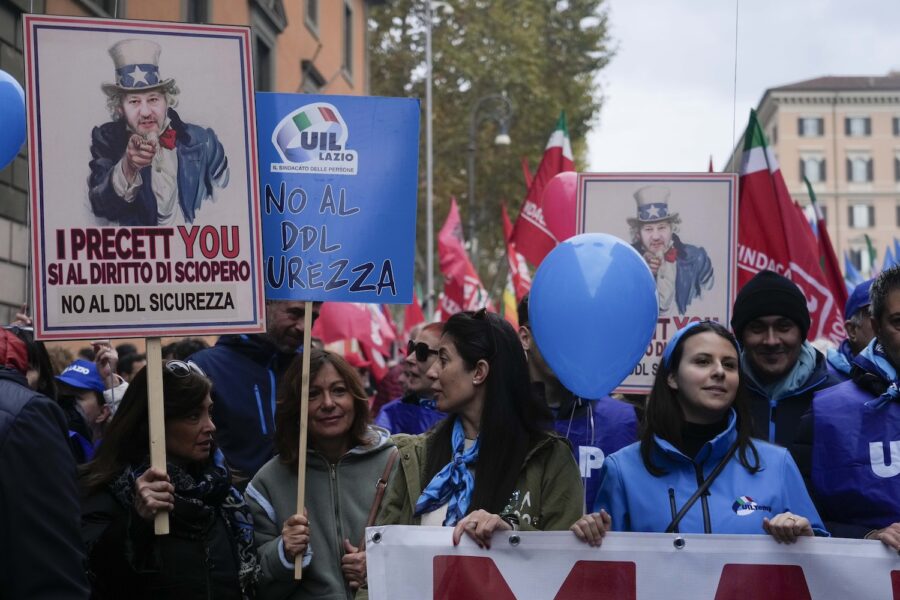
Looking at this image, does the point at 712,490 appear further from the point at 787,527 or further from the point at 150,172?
the point at 150,172

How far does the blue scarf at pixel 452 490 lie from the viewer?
4.07 meters

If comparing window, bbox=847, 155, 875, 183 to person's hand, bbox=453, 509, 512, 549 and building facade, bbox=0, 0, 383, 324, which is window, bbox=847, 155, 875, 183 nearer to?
building facade, bbox=0, 0, 383, 324

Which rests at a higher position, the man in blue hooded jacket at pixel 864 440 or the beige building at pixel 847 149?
the beige building at pixel 847 149

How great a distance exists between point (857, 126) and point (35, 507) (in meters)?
98.3

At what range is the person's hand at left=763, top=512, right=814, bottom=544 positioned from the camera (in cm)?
379

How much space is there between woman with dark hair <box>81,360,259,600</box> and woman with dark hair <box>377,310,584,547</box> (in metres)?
0.58

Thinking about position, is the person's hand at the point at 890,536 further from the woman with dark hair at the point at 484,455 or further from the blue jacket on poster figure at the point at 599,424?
the blue jacket on poster figure at the point at 599,424

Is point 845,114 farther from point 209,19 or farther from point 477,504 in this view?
point 477,504

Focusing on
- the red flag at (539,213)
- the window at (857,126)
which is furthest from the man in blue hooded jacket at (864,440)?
Answer: the window at (857,126)

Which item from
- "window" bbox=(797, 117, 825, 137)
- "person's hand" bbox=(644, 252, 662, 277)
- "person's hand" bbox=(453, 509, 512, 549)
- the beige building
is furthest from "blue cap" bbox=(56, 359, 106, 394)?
"window" bbox=(797, 117, 825, 137)

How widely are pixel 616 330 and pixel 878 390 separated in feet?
2.94

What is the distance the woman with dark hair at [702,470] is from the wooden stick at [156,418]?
132 cm

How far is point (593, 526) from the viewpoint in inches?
150

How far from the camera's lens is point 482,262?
142 feet
